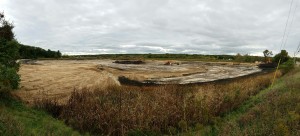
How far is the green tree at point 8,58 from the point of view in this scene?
15281mm

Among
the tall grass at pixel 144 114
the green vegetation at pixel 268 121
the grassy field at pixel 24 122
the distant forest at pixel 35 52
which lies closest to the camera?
the grassy field at pixel 24 122

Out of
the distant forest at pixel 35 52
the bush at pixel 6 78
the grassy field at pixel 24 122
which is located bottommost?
the grassy field at pixel 24 122

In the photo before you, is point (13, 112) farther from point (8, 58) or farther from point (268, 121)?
point (268, 121)

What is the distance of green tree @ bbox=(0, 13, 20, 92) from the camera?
50.1ft

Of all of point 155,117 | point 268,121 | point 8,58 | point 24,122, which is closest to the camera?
point 268,121

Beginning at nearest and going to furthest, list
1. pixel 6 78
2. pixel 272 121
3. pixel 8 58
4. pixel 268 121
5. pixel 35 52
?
pixel 272 121 < pixel 268 121 < pixel 6 78 < pixel 8 58 < pixel 35 52

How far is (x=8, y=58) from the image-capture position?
57.3ft

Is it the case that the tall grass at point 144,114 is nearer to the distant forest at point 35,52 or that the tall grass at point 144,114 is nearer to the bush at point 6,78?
the bush at point 6,78

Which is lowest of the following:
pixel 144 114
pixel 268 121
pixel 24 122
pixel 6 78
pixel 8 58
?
pixel 24 122

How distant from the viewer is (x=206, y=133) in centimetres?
1198

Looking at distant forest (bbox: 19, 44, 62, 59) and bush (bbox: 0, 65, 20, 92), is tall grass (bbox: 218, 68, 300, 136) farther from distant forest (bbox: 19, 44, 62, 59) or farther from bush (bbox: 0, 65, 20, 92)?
distant forest (bbox: 19, 44, 62, 59)

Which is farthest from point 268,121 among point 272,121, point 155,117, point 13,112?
point 13,112

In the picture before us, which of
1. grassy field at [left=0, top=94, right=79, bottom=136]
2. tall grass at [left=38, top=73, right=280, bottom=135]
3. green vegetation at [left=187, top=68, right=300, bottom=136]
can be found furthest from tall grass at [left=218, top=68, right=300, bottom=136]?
grassy field at [left=0, top=94, right=79, bottom=136]

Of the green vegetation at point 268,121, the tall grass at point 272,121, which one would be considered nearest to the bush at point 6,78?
the green vegetation at point 268,121
